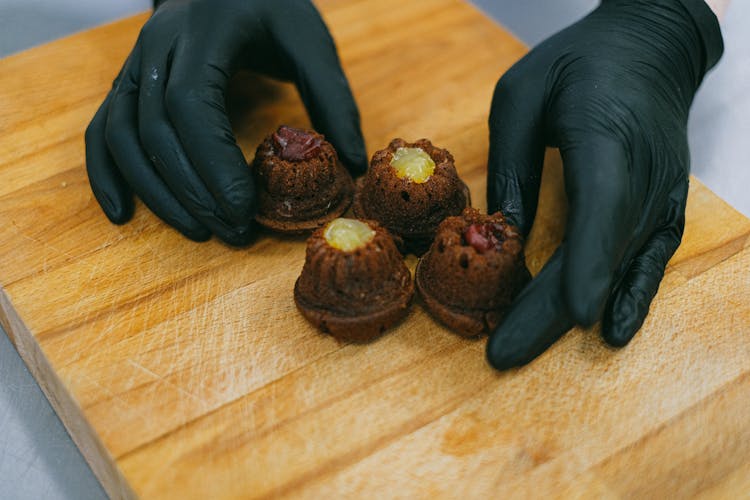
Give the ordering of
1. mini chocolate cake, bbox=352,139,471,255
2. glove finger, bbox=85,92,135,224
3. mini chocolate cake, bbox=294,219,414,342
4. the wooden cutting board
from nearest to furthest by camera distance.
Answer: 1. the wooden cutting board
2. mini chocolate cake, bbox=294,219,414,342
3. mini chocolate cake, bbox=352,139,471,255
4. glove finger, bbox=85,92,135,224

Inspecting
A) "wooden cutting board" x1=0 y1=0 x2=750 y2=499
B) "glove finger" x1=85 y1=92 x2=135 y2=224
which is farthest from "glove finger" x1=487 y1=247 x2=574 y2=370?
"glove finger" x1=85 y1=92 x2=135 y2=224

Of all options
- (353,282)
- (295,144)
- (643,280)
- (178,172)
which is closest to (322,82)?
(295,144)

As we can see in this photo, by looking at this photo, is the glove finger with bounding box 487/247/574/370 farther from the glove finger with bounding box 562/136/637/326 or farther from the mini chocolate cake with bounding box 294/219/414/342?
the mini chocolate cake with bounding box 294/219/414/342

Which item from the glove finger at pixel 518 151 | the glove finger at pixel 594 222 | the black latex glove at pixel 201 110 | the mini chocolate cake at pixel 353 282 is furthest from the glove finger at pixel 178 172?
the glove finger at pixel 594 222

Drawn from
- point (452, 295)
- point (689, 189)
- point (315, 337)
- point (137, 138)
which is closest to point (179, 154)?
point (137, 138)

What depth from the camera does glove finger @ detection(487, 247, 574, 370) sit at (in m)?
2.38

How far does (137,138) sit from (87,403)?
944 millimetres

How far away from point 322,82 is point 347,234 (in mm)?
774

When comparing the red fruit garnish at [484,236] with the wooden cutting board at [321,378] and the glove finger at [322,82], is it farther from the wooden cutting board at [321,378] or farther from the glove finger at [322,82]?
the glove finger at [322,82]

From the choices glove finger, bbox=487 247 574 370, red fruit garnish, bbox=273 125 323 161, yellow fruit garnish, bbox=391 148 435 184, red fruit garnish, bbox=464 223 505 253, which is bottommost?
glove finger, bbox=487 247 574 370

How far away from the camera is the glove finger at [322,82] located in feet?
9.82

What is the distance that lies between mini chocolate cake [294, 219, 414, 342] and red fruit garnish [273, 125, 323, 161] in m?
0.33

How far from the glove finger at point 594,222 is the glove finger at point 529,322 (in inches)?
2.6

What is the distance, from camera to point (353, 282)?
2.47 metres
